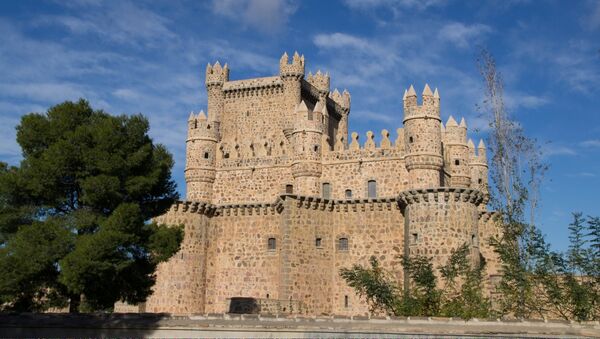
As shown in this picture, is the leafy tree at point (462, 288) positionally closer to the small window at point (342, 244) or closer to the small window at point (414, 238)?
the small window at point (414, 238)

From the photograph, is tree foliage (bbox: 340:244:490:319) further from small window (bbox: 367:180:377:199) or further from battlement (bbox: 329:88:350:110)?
battlement (bbox: 329:88:350:110)

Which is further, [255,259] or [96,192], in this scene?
[255,259]

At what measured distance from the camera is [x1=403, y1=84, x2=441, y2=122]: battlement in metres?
33.8

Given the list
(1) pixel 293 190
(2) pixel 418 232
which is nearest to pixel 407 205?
(2) pixel 418 232

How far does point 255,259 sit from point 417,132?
10377 mm

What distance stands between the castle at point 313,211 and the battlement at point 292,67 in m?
4.60

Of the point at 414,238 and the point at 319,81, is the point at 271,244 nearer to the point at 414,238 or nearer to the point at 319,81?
the point at 414,238

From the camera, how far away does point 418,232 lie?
3105cm

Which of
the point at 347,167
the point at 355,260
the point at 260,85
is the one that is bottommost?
the point at 355,260

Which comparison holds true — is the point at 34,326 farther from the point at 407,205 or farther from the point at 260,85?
the point at 260,85

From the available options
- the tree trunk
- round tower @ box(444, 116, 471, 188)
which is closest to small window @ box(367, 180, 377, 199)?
round tower @ box(444, 116, 471, 188)

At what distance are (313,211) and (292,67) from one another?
484 inches

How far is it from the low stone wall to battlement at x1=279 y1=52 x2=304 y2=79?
20945 mm

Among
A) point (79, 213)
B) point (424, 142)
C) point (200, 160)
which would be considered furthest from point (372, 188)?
point (79, 213)
